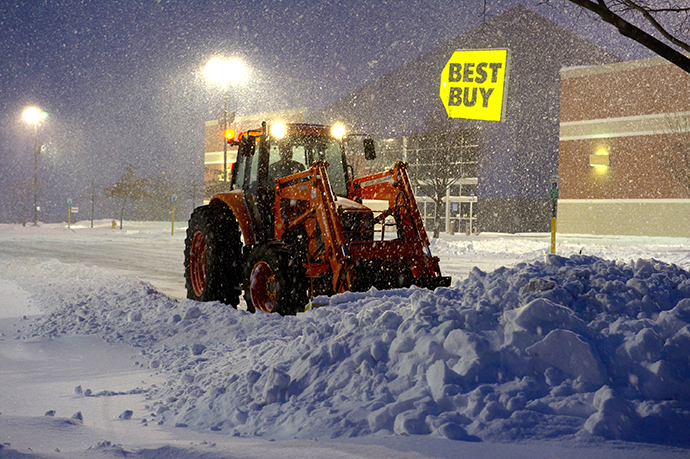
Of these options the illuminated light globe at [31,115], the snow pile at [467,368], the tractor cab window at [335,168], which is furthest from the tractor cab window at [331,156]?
the illuminated light globe at [31,115]

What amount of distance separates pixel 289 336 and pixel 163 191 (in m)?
77.1

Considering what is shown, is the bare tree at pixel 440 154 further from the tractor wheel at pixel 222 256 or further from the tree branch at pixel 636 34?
the tree branch at pixel 636 34

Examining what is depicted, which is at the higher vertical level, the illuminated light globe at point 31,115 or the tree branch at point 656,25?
the illuminated light globe at point 31,115

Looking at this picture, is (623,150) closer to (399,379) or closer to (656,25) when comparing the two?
(656,25)

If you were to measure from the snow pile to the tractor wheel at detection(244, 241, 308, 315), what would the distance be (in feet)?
2.24

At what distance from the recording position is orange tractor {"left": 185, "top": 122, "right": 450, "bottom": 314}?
719 centimetres

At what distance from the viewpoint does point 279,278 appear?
7121mm

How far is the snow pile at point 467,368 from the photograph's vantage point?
382cm

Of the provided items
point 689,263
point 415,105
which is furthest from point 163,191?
point 689,263

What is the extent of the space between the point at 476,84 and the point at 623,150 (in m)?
9.95

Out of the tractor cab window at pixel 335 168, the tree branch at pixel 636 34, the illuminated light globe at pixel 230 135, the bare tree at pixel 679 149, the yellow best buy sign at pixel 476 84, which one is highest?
the yellow best buy sign at pixel 476 84

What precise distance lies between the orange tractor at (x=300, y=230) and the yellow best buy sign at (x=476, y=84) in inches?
1159

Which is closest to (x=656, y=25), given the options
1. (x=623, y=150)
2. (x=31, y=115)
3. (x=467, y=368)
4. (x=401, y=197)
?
(x=401, y=197)

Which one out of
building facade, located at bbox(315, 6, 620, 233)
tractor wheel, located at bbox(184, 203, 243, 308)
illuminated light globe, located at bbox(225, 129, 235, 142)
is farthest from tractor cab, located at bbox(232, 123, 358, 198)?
building facade, located at bbox(315, 6, 620, 233)
